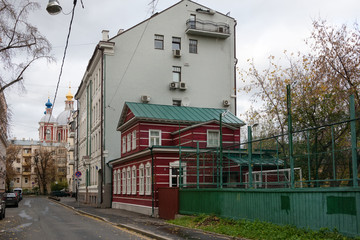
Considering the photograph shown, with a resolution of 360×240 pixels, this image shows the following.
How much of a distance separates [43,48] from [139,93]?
47.8 ft

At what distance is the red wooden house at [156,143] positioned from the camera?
81.0 ft

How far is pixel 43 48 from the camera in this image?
2358 cm

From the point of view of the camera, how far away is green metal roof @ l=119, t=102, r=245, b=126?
29.1 m

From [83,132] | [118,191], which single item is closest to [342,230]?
[118,191]

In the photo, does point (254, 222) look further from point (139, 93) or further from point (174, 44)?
point (174, 44)

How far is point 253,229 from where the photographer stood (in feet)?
44.0

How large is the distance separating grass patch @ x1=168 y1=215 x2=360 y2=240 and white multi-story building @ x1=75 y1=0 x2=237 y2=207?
19873mm

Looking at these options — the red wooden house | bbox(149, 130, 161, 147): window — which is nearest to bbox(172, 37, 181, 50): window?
the red wooden house

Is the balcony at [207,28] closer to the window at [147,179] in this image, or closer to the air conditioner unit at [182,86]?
the air conditioner unit at [182,86]

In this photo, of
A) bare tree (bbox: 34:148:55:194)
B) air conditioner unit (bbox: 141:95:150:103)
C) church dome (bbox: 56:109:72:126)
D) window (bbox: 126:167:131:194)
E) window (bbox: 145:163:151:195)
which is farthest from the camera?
church dome (bbox: 56:109:72:126)

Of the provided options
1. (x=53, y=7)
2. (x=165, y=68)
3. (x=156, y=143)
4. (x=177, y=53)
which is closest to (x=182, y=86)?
(x=165, y=68)

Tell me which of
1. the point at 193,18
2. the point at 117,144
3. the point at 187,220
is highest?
the point at 193,18

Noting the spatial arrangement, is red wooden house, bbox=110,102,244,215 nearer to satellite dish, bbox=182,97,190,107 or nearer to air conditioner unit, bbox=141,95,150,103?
satellite dish, bbox=182,97,190,107

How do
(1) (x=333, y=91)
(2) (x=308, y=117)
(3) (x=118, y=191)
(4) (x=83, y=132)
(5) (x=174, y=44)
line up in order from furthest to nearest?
(4) (x=83, y=132)
(5) (x=174, y=44)
(3) (x=118, y=191)
(2) (x=308, y=117)
(1) (x=333, y=91)
